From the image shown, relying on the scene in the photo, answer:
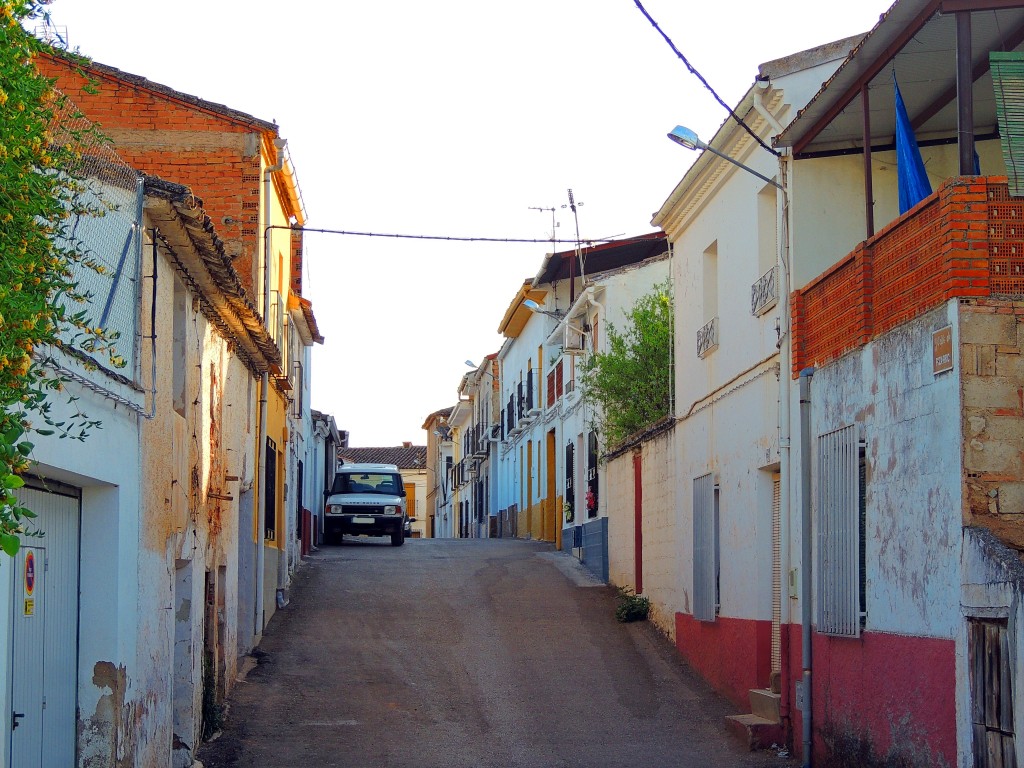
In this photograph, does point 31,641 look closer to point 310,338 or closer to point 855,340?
point 855,340

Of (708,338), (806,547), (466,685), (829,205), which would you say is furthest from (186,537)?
(708,338)

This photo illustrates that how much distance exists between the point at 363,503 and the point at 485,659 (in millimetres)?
14597

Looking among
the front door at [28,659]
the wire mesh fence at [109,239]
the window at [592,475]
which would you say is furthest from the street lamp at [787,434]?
the window at [592,475]

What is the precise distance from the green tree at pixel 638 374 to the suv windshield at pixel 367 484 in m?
11.1

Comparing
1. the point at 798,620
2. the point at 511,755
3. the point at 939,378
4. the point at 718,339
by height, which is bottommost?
the point at 511,755

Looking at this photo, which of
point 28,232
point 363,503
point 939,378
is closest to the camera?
point 28,232

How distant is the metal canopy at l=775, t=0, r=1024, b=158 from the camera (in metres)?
10.7

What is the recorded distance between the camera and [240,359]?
16.8 metres

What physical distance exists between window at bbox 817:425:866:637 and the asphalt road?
6.66ft

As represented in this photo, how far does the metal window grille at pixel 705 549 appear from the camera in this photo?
54.9 ft

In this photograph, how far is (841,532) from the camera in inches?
477

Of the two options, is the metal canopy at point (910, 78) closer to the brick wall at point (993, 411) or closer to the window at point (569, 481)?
the brick wall at point (993, 411)

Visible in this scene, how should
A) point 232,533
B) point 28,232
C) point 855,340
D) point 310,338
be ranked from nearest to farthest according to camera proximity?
point 28,232
point 855,340
point 232,533
point 310,338

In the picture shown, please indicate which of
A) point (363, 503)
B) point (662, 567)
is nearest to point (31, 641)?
point (662, 567)
